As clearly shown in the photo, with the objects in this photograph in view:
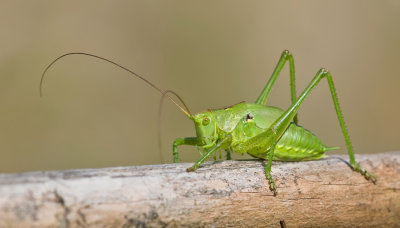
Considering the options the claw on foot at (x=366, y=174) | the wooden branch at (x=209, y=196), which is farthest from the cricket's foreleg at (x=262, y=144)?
the claw on foot at (x=366, y=174)

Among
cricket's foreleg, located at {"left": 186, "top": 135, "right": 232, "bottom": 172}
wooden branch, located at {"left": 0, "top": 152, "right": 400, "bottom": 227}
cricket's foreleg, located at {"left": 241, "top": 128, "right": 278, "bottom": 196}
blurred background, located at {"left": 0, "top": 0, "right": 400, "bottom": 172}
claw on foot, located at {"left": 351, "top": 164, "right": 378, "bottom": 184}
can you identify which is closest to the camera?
wooden branch, located at {"left": 0, "top": 152, "right": 400, "bottom": 227}

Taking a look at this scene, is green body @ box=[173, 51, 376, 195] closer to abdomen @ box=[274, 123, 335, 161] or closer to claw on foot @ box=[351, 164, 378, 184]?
abdomen @ box=[274, 123, 335, 161]

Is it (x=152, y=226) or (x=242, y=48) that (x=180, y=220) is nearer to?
(x=152, y=226)

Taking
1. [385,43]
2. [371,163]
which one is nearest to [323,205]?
[371,163]

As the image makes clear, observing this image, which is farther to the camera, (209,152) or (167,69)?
(167,69)

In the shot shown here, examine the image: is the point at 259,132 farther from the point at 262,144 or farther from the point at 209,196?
the point at 209,196

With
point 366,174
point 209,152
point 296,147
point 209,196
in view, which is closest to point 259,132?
point 296,147

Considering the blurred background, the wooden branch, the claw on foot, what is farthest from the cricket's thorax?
the blurred background
